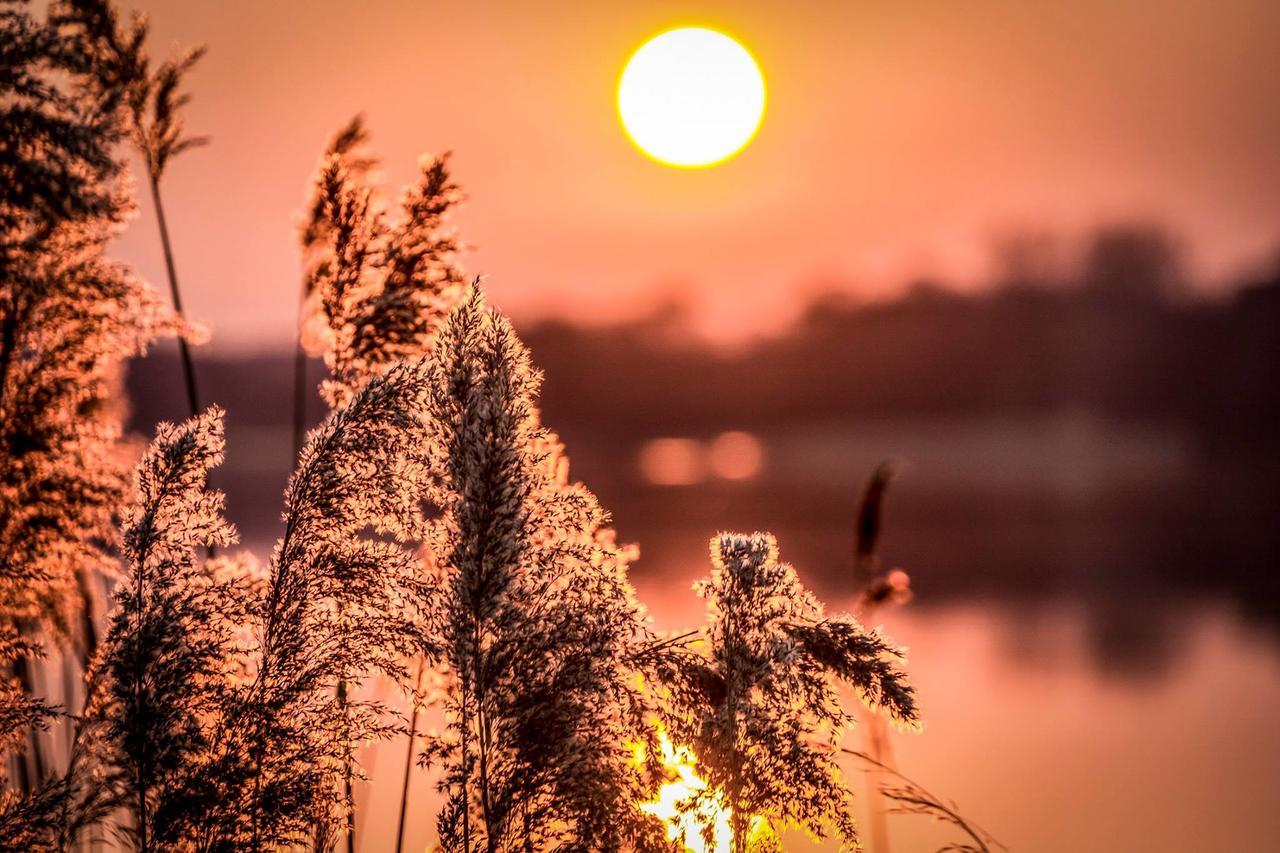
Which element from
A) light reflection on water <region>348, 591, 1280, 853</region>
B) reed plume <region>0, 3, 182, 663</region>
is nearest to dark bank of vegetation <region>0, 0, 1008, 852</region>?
reed plume <region>0, 3, 182, 663</region>

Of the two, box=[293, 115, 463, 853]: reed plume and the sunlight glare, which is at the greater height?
box=[293, 115, 463, 853]: reed plume

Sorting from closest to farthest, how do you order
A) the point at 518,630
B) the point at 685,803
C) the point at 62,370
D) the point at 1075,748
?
the point at 518,630 < the point at 685,803 < the point at 62,370 < the point at 1075,748

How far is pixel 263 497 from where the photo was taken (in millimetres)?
70375

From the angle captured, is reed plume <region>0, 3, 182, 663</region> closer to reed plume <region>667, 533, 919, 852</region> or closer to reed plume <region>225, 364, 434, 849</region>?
reed plume <region>225, 364, 434, 849</region>

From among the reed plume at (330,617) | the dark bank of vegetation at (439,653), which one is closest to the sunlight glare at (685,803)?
the dark bank of vegetation at (439,653)

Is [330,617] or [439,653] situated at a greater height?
[330,617]

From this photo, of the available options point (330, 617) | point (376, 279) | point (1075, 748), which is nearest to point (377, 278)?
point (376, 279)

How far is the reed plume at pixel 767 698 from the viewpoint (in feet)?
8.48

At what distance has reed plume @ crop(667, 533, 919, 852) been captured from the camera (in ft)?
8.48

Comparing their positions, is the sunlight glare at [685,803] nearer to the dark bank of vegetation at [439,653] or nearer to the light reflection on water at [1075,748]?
the dark bank of vegetation at [439,653]

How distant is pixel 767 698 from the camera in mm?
2627

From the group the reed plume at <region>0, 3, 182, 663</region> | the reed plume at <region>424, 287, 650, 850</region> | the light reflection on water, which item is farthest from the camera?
the light reflection on water

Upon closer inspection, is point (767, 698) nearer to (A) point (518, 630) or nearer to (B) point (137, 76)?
(A) point (518, 630)

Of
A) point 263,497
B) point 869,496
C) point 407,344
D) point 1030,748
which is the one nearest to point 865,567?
point 869,496
